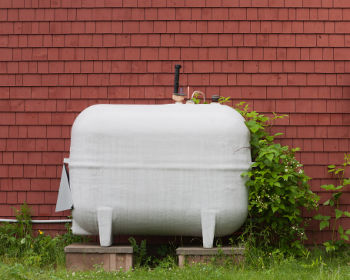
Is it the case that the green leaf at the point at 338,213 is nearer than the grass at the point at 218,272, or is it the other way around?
the grass at the point at 218,272

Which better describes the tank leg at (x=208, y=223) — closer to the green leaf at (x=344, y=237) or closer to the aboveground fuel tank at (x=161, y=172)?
the aboveground fuel tank at (x=161, y=172)

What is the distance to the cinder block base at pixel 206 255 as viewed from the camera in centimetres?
464

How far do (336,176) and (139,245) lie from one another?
2.29 metres

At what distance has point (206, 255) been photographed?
183 inches

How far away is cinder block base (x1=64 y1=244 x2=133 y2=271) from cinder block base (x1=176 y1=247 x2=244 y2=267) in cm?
50

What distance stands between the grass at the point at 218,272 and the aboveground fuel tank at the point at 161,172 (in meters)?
0.37

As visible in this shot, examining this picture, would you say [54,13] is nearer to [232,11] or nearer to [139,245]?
[232,11]

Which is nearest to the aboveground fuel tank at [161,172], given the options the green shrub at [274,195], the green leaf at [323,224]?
the green shrub at [274,195]

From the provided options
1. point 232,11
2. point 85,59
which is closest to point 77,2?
point 85,59

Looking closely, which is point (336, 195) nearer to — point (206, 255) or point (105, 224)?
point (206, 255)

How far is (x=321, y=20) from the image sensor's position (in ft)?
18.3

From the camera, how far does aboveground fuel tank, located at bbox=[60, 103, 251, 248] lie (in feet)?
15.2

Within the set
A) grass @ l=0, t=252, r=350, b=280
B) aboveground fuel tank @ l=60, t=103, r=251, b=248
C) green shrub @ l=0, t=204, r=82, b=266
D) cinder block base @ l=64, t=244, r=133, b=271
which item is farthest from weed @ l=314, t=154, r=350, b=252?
green shrub @ l=0, t=204, r=82, b=266

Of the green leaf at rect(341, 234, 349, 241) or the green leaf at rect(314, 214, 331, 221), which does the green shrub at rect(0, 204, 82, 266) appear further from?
the green leaf at rect(341, 234, 349, 241)
